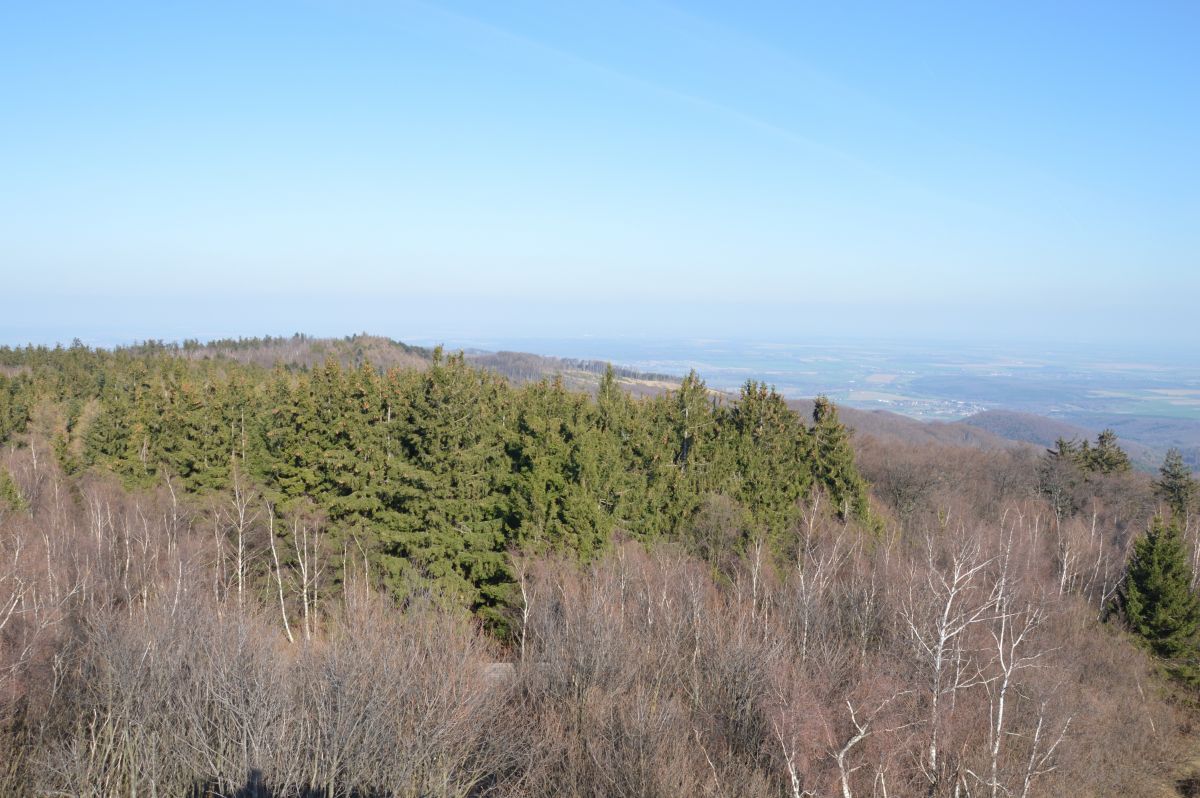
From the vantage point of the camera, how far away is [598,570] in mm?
26594

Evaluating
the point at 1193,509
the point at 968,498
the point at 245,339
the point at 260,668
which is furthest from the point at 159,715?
the point at 245,339

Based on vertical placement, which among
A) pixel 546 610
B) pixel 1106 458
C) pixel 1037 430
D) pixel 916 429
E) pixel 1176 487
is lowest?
pixel 1037 430

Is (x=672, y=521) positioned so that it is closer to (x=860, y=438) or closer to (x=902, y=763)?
(x=902, y=763)

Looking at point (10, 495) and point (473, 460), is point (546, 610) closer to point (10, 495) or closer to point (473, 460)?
point (473, 460)

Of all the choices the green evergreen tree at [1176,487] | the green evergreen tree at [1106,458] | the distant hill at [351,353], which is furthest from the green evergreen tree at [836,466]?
the distant hill at [351,353]

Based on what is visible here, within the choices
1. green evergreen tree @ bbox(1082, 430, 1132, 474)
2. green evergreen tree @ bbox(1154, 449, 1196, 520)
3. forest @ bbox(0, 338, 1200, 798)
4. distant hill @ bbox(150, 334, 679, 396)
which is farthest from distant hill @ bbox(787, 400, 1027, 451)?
forest @ bbox(0, 338, 1200, 798)

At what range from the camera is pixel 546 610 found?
76.2 ft

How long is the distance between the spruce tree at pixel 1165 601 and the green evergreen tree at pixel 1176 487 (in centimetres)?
1652

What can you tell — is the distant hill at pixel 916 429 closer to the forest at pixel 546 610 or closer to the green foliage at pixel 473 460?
the forest at pixel 546 610

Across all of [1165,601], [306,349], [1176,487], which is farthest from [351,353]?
[1165,601]

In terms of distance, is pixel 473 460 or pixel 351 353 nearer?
pixel 473 460

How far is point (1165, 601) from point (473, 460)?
32.3 metres

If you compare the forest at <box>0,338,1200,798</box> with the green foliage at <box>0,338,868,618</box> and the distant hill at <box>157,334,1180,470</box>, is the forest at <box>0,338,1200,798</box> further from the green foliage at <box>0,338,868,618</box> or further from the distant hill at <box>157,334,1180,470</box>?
the distant hill at <box>157,334,1180,470</box>

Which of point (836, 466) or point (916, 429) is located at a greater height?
point (836, 466)
